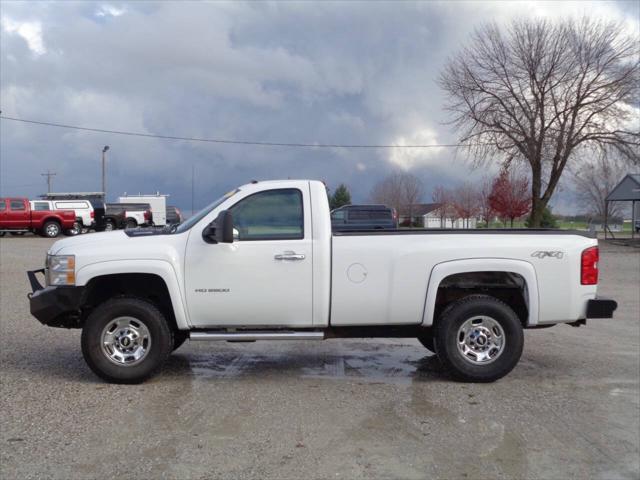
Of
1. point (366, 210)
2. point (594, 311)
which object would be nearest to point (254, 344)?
point (594, 311)

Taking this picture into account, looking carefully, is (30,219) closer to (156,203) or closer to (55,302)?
(156,203)

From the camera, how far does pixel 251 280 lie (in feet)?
21.3

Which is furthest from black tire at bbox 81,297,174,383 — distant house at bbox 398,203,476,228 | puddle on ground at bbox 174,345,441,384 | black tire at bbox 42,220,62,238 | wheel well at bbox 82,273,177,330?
distant house at bbox 398,203,476,228

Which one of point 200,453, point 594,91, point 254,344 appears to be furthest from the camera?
point 594,91

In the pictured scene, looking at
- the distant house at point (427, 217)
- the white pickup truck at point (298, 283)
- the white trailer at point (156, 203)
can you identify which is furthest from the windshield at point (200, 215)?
the distant house at point (427, 217)

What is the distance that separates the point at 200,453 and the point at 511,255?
3.60 meters

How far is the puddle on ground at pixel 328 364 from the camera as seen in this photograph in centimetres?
707

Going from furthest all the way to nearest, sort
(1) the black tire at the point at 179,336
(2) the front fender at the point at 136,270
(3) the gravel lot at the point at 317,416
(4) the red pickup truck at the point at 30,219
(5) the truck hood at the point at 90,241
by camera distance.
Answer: (4) the red pickup truck at the point at 30,219 < (1) the black tire at the point at 179,336 < (5) the truck hood at the point at 90,241 < (2) the front fender at the point at 136,270 < (3) the gravel lot at the point at 317,416

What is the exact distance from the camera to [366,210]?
24.1 meters

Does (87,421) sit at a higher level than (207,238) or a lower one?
lower

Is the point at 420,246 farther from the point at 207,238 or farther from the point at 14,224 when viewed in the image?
the point at 14,224

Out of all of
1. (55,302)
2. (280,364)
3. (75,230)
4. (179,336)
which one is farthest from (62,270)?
(75,230)

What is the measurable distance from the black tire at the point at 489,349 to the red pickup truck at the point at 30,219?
30.8 meters

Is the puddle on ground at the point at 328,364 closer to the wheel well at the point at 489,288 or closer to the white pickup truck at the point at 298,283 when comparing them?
the white pickup truck at the point at 298,283
